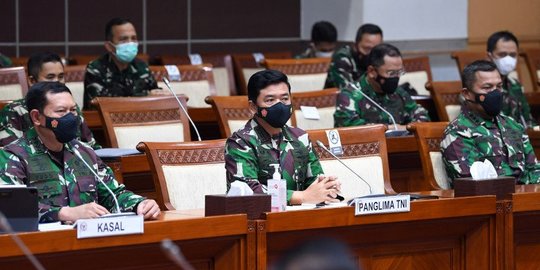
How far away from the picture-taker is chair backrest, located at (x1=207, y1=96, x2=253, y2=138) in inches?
219

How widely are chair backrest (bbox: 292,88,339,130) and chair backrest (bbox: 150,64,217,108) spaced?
3.76 feet

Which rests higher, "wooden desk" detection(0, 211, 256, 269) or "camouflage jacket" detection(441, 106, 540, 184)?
"camouflage jacket" detection(441, 106, 540, 184)

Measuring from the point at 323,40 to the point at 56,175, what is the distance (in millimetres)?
5365

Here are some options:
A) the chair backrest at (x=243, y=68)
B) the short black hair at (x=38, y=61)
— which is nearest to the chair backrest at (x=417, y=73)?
the chair backrest at (x=243, y=68)

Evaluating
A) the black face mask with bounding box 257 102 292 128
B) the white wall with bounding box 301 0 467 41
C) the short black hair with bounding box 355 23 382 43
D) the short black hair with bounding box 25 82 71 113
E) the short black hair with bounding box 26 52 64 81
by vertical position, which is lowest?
the black face mask with bounding box 257 102 292 128

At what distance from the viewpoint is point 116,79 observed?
7.16 m

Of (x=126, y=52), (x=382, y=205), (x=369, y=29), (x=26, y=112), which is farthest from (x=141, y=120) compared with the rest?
(x=369, y=29)

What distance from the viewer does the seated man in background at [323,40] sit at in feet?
29.9

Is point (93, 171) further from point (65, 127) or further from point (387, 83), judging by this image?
point (387, 83)

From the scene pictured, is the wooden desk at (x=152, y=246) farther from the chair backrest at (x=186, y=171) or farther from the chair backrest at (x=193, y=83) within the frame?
the chair backrest at (x=193, y=83)

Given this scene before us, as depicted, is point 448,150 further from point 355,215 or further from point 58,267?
point 58,267

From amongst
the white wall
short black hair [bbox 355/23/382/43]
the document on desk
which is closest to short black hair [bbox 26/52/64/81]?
the document on desk

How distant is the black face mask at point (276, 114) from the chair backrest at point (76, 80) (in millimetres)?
2969

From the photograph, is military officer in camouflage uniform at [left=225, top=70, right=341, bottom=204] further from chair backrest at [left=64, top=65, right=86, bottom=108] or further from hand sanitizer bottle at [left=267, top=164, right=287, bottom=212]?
chair backrest at [left=64, top=65, right=86, bottom=108]
